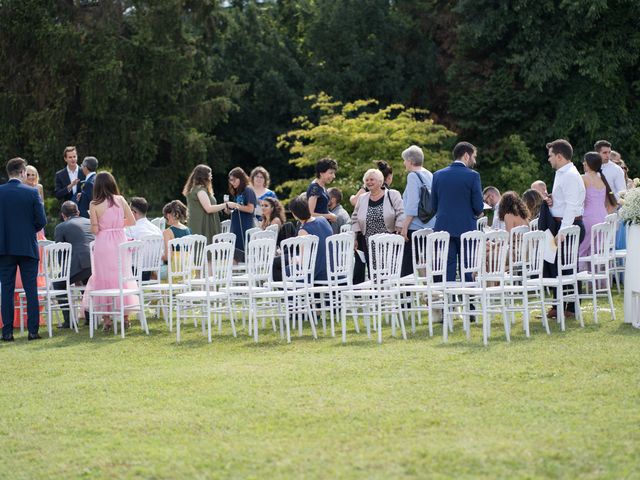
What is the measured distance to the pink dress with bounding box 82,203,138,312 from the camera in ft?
43.5

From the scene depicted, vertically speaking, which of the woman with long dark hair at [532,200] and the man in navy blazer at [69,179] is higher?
the man in navy blazer at [69,179]

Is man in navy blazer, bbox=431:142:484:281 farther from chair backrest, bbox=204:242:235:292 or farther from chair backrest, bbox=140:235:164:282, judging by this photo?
chair backrest, bbox=140:235:164:282

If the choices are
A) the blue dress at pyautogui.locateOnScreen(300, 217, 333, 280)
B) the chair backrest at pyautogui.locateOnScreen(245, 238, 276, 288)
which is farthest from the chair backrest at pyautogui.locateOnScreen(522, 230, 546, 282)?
the chair backrest at pyautogui.locateOnScreen(245, 238, 276, 288)

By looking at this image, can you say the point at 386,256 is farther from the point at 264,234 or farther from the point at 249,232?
the point at 249,232

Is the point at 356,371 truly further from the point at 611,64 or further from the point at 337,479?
the point at 611,64

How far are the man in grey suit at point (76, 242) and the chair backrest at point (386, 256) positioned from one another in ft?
12.2

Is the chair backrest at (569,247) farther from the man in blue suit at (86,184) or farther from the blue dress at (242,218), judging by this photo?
the man in blue suit at (86,184)

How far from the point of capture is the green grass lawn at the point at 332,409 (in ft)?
21.2

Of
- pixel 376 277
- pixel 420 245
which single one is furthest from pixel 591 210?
pixel 376 277

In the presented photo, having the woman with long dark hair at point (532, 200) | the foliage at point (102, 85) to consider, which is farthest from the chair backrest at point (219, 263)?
the foliage at point (102, 85)

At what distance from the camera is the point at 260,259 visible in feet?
40.6

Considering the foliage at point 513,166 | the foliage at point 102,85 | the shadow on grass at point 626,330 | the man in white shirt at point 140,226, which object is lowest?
the shadow on grass at point 626,330

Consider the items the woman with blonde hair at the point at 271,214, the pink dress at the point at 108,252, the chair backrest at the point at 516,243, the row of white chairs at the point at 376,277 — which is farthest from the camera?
the woman with blonde hair at the point at 271,214

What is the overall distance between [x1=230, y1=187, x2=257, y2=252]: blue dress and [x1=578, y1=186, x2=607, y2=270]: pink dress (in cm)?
447
